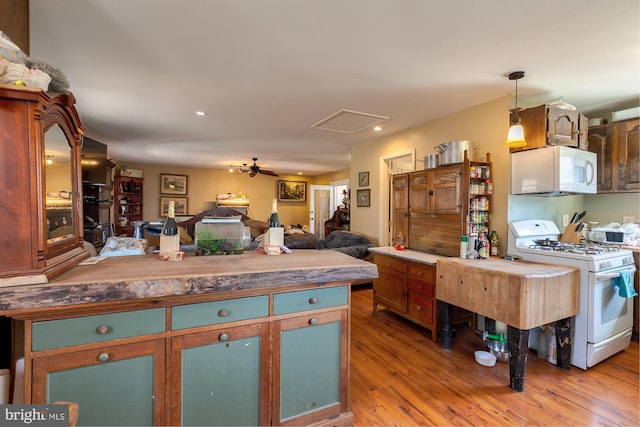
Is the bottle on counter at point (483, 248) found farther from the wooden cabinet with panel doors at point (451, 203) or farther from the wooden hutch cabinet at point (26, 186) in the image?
the wooden hutch cabinet at point (26, 186)

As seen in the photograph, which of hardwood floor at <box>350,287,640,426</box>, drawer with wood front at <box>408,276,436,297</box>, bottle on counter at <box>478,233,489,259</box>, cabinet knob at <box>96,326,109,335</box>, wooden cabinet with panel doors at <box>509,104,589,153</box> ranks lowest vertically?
hardwood floor at <box>350,287,640,426</box>

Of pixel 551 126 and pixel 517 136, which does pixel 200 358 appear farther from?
pixel 551 126

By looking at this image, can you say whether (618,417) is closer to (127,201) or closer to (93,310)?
(93,310)

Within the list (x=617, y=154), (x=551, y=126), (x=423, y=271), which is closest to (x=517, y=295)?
(x=423, y=271)

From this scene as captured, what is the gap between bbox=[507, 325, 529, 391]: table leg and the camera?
6.70 feet

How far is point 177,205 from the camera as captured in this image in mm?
8125

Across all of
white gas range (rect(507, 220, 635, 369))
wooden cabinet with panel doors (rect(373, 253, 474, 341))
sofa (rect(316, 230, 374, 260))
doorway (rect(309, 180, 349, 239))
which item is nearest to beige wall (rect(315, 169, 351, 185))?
doorway (rect(309, 180, 349, 239))

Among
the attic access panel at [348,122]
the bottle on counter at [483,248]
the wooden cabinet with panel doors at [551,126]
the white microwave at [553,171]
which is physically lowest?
the bottle on counter at [483,248]

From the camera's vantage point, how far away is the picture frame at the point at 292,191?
31.5 ft

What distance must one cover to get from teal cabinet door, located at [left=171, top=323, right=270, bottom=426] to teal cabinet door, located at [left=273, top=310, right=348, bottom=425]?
0.29 feet

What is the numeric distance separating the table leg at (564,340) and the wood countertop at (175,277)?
73.6 inches

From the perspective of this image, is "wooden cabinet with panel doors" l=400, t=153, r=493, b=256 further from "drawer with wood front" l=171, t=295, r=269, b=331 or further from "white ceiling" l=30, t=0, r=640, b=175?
"drawer with wood front" l=171, t=295, r=269, b=331

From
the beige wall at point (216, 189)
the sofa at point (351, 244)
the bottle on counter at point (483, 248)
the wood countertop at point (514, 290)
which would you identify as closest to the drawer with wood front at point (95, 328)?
the wood countertop at point (514, 290)

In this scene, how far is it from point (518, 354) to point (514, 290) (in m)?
0.45
